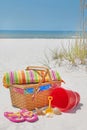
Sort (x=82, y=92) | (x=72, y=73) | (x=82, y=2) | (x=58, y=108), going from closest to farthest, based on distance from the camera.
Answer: (x=58, y=108) < (x=82, y=92) < (x=72, y=73) < (x=82, y=2)

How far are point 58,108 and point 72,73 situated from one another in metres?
1.75

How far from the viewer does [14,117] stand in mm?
2826

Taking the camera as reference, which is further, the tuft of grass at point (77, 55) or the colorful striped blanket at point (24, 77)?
the tuft of grass at point (77, 55)

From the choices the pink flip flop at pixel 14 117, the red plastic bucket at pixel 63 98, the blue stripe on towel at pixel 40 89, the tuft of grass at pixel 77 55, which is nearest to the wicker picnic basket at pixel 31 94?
the blue stripe on towel at pixel 40 89

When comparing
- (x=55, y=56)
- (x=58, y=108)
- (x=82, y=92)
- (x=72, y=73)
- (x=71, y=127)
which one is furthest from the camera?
(x=55, y=56)

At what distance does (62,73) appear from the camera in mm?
4867

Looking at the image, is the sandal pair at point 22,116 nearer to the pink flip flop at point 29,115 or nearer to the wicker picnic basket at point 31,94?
the pink flip flop at point 29,115

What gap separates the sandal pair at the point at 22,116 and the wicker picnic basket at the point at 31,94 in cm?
18

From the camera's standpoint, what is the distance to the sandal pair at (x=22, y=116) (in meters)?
2.77

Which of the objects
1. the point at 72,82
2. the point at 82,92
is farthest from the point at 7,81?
the point at 72,82

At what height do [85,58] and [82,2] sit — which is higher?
[82,2]

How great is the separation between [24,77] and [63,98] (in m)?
0.49

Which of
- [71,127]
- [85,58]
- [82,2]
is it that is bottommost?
[71,127]

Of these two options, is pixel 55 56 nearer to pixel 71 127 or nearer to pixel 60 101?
pixel 60 101
